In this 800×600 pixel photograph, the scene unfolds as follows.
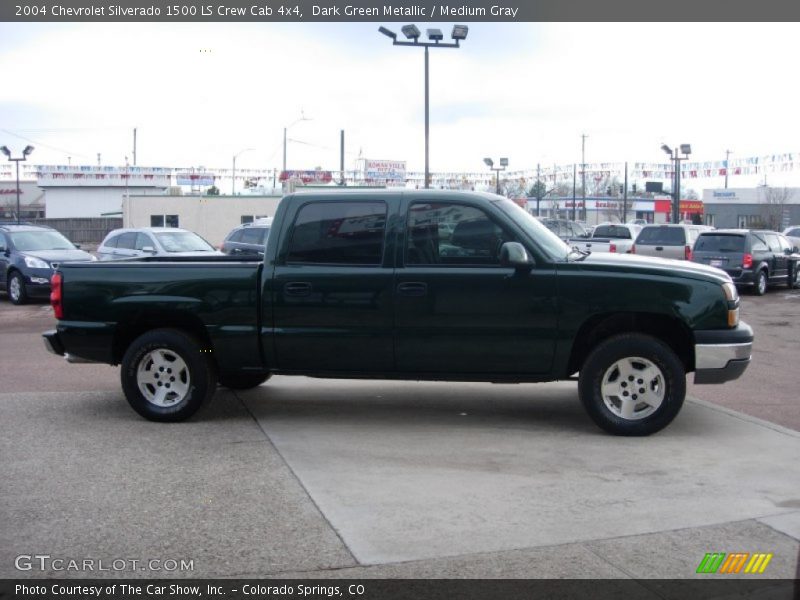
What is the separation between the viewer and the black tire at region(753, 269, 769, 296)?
73.1 feet

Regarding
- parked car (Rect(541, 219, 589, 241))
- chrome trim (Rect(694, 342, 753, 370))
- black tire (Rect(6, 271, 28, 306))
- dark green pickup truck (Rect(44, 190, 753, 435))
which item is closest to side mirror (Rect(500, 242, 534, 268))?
dark green pickup truck (Rect(44, 190, 753, 435))

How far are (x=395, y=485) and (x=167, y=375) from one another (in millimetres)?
2749

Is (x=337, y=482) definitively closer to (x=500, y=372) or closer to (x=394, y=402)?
(x=500, y=372)

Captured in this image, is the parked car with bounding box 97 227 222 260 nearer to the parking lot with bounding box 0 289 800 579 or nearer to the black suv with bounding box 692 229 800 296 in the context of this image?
the parking lot with bounding box 0 289 800 579

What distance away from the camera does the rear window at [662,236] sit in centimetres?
2554

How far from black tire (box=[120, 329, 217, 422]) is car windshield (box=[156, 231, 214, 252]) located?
490 inches

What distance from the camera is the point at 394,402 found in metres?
8.69

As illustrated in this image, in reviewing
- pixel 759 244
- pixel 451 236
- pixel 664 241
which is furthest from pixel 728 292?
pixel 664 241

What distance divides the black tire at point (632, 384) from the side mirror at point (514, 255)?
36.4 inches

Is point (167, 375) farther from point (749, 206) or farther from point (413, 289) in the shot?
point (749, 206)

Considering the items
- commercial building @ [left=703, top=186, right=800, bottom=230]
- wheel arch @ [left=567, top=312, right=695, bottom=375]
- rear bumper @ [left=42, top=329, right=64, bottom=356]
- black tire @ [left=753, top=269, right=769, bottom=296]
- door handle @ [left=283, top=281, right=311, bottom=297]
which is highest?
commercial building @ [left=703, top=186, right=800, bottom=230]

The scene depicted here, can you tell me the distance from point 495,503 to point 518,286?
7.10ft

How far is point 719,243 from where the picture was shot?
22.3 m

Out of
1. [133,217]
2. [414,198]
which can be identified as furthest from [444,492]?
[133,217]
